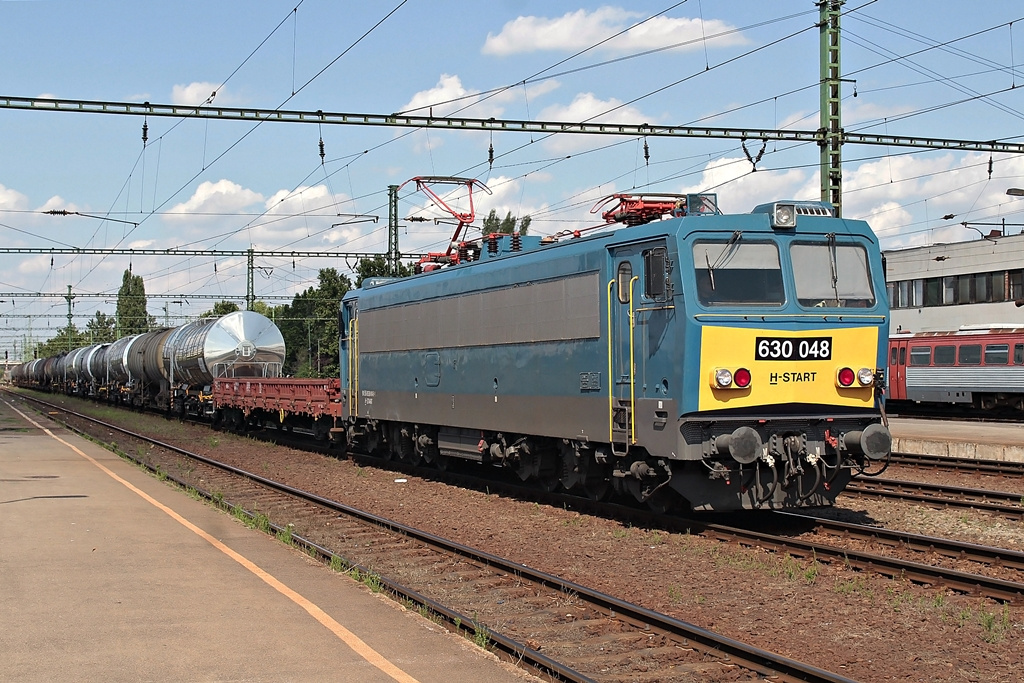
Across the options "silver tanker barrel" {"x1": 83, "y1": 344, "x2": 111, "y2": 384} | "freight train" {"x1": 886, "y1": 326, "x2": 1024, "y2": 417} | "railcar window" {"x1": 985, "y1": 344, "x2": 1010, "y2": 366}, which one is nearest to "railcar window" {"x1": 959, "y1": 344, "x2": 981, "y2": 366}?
"freight train" {"x1": 886, "y1": 326, "x2": 1024, "y2": 417}

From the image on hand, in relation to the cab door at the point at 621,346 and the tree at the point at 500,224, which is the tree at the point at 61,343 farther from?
the cab door at the point at 621,346

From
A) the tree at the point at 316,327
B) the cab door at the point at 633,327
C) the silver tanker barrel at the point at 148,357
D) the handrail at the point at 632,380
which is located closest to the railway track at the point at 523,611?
the handrail at the point at 632,380

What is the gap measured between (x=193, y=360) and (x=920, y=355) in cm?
2645

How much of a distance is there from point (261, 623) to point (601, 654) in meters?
2.61

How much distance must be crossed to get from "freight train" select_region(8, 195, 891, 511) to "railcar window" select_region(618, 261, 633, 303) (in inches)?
0.9

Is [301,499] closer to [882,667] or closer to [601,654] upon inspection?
[601,654]

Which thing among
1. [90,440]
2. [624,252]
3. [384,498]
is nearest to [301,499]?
[384,498]

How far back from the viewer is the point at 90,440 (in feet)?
96.8

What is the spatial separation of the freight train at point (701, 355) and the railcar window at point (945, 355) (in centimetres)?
2669

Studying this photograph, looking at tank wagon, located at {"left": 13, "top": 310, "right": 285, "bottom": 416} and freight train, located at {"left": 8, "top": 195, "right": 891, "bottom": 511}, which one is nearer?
freight train, located at {"left": 8, "top": 195, "right": 891, "bottom": 511}

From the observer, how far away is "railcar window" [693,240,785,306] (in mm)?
12000

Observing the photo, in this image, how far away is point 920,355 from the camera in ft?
130

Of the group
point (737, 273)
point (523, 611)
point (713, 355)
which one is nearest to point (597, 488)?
point (713, 355)

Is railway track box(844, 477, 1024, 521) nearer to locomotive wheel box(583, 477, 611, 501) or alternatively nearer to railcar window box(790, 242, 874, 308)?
railcar window box(790, 242, 874, 308)
